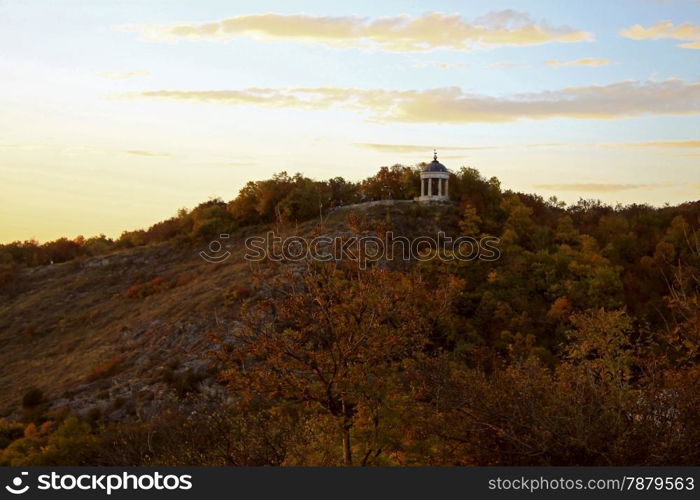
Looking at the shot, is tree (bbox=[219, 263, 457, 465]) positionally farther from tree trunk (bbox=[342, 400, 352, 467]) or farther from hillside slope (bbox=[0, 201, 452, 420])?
hillside slope (bbox=[0, 201, 452, 420])

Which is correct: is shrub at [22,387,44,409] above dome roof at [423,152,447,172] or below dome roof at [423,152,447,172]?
below

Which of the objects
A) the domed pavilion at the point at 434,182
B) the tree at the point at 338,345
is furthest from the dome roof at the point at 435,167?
the tree at the point at 338,345

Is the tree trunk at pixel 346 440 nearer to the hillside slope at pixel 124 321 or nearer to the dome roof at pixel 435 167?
the hillside slope at pixel 124 321

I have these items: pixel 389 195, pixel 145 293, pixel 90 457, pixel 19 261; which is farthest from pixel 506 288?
pixel 19 261

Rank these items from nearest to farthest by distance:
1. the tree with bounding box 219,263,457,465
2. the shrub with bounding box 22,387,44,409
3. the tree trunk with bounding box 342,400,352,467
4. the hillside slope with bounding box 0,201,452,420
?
the tree with bounding box 219,263,457,465, the tree trunk with bounding box 342,400,352,467, the hillside slope with bounding box 0,201,452,420, the shrub with bounding box 22,387,44,409

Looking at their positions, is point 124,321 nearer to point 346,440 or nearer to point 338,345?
point 346,440

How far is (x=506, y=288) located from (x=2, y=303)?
145 feet

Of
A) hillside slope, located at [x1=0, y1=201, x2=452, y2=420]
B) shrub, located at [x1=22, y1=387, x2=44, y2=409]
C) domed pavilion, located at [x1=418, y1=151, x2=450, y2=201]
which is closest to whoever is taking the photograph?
hillside slope, located at [x1=0, y1=201, x2=452, y2=420]

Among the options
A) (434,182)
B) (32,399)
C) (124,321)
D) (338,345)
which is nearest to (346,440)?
(338,345)

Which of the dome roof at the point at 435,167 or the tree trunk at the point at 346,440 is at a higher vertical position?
the dome roof at the point at 435,167

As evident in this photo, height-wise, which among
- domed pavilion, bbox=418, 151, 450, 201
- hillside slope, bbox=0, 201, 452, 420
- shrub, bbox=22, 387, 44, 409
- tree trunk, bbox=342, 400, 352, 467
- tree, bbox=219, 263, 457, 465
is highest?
domed pavilion, bbox=418, 151, 450, 201

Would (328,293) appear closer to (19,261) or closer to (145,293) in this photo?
(145,293)

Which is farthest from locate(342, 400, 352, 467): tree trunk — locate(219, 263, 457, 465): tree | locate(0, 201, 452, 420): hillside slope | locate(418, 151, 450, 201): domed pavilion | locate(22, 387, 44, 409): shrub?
locate(418, 151, 450, 201): domed pavilion

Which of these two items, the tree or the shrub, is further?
the shrub
